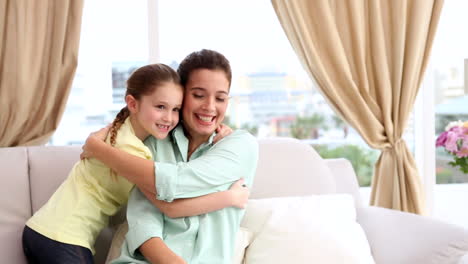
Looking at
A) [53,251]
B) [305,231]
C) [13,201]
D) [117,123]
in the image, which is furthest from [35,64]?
[305,231]

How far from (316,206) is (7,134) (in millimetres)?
1580

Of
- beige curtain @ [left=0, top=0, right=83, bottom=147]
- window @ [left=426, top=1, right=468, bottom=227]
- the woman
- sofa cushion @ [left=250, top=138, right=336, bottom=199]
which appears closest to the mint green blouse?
the woman

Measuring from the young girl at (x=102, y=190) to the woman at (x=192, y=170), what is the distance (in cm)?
5

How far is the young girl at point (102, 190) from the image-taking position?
194 cm

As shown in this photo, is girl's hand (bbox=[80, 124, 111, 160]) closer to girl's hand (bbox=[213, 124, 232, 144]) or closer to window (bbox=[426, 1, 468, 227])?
girl's hand (bbox=[213, 124, 232, 144])

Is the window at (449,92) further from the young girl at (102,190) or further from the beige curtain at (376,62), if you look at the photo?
the young girl at (102,190)

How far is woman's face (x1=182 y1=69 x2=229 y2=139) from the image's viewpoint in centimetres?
204

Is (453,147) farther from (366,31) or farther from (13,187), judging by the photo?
(13,187)

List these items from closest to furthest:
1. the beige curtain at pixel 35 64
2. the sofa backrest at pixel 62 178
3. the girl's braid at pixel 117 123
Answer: the girl's braid at pixel 117 123 → the sofa backrest at pixel 62 178 → the beige curtain at pixel 35 64

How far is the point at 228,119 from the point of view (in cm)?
340

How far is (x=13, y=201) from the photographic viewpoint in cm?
229

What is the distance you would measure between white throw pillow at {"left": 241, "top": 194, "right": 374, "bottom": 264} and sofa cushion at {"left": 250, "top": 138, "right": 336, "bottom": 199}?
0.47ft

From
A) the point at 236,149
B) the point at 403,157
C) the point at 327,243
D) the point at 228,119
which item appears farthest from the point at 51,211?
the point at 403,157

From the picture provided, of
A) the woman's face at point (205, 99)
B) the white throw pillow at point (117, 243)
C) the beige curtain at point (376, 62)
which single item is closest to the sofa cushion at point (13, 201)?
the white throw pillow at point (117, 243)
